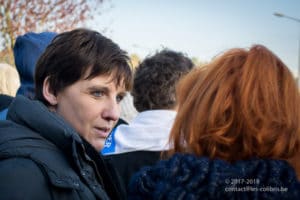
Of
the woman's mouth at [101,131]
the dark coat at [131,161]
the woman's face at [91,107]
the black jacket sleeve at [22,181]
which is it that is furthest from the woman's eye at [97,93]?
the dark coat at [131,161]

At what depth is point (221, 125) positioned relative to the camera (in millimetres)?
1420

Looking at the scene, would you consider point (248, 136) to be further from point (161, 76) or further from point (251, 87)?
point (161, 76)

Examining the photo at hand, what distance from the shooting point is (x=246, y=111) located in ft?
4.56

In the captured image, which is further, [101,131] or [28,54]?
[28,54]

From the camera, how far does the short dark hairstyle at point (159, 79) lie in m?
2.88

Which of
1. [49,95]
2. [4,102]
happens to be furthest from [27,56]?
[49,95]

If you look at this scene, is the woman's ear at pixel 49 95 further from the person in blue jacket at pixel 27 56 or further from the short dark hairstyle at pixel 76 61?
the person in blue jacket at pixel 27 56

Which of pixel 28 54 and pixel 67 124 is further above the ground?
pixel 28 54

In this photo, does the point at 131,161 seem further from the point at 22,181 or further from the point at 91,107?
the point at 22,181

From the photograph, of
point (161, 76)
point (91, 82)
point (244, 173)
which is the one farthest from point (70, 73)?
point (161, 76)

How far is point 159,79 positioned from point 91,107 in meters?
1.12

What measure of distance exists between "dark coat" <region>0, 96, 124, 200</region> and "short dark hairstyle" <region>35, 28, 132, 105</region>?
235 millimetres

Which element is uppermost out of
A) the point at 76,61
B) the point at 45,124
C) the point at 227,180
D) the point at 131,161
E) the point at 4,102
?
the point at 76,61

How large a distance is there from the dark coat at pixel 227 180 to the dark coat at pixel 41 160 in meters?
0.30
